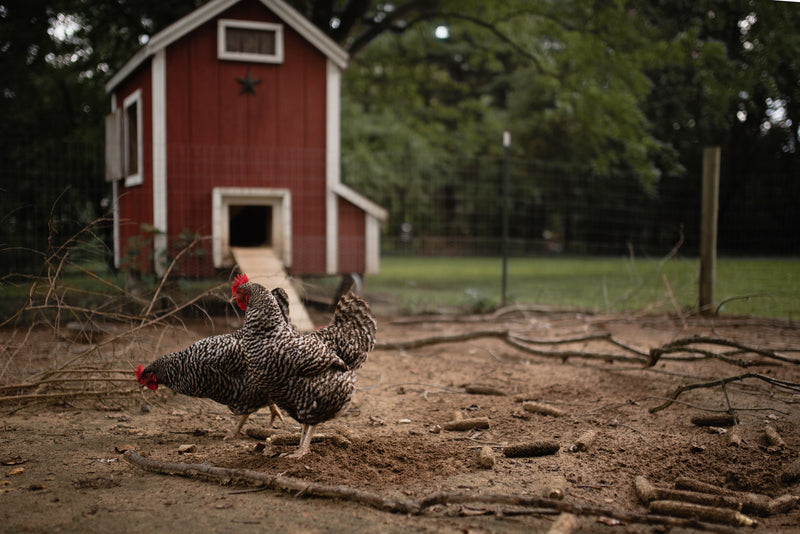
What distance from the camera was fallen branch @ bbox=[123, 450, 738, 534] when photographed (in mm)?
2527

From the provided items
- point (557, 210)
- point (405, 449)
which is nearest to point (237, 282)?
point (405, 449)

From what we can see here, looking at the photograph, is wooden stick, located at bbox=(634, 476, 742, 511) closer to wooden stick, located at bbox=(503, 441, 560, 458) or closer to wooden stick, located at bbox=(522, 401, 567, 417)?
wooden stick, located at bbox=(503, 441, 560, 458)

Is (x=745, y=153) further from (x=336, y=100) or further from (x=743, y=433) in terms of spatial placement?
(x=743, y=433)

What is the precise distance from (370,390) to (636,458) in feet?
6.98

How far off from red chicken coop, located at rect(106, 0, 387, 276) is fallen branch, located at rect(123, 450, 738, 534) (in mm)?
4620

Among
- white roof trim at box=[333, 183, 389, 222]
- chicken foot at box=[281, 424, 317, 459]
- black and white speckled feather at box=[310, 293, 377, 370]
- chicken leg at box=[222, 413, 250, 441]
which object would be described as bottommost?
Answer: chicken leg at box=[222, 413, 250, 441]

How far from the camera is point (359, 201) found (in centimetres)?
816

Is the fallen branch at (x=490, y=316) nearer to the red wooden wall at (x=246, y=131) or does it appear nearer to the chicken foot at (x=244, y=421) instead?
the red wooden wall at (x=246, y=131)

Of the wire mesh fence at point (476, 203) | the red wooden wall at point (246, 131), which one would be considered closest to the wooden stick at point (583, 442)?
the wire mesh fence at point (476, 203)

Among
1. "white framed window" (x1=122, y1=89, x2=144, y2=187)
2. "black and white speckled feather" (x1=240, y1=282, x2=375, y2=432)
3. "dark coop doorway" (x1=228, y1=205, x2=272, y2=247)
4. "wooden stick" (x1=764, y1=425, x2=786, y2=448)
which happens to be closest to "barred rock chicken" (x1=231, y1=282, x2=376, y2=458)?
"black and white speckled feather" (x1=240, y1=282, x2=375, y2=432)

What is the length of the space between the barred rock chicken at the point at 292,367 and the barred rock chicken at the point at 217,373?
0.45 ft

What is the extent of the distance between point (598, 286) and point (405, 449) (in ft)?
32.1

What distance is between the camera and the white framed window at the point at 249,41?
7.66m

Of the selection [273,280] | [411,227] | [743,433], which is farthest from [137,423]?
[411,227]
